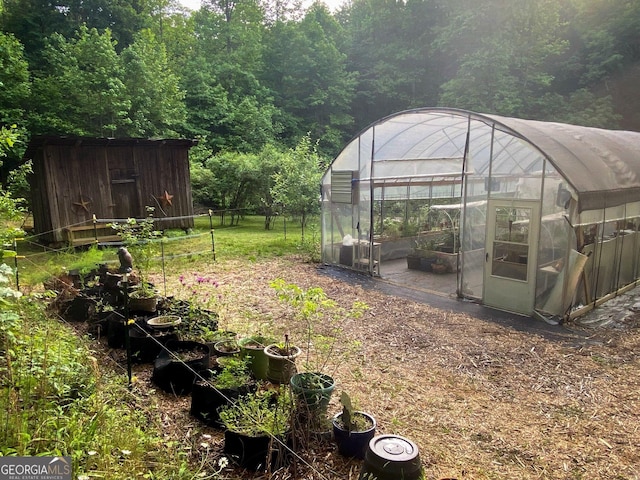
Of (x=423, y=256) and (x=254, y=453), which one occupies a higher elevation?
(x=423, y=256)

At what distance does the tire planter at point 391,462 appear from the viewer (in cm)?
251

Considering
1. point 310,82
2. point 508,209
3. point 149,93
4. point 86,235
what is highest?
point 310,82

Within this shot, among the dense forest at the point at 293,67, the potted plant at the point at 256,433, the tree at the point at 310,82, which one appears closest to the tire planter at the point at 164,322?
the potted plant at the point at 256,433

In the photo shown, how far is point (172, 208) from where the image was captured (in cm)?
1356

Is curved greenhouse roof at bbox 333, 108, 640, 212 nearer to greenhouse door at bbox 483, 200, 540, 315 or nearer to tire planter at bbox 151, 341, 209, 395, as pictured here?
greenhouse door at bbox 483, 200, 540, 315

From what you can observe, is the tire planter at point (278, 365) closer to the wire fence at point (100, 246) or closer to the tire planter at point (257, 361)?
the tire planter at point (257, 361)

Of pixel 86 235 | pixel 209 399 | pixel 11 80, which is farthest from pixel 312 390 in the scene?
pixel 11 80

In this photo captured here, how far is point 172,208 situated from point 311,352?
9.96m

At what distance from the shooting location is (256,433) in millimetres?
3002

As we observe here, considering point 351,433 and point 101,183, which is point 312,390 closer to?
point 351,433

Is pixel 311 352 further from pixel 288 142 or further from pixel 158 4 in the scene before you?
pixel 158 4

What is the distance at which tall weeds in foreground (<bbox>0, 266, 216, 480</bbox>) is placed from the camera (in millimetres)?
2326

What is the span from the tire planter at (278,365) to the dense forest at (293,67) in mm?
12246

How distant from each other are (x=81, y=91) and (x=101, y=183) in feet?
25.8
